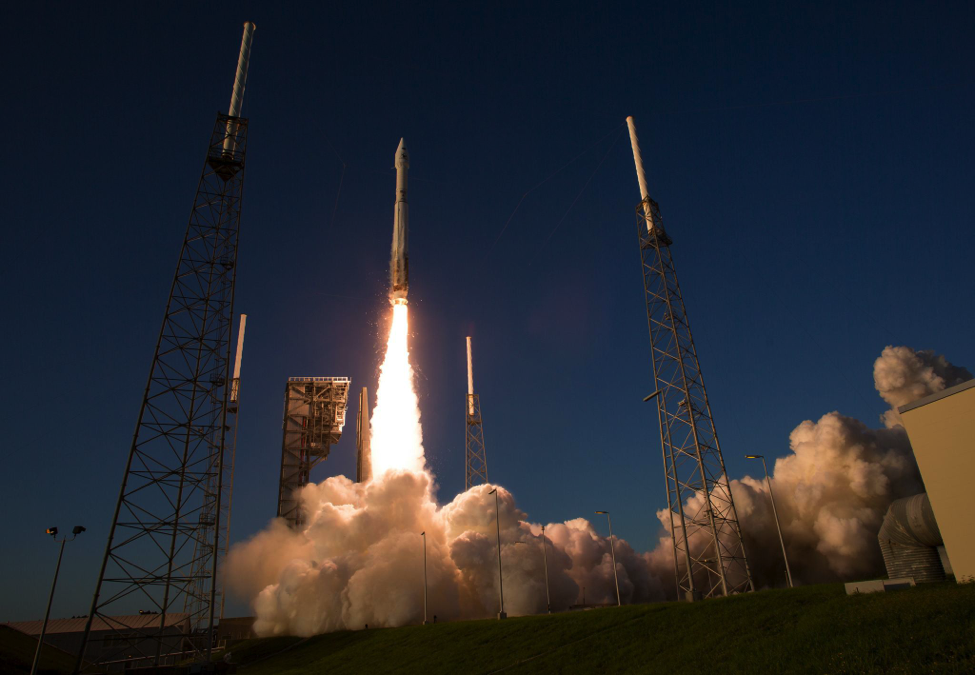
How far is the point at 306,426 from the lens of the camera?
260ft

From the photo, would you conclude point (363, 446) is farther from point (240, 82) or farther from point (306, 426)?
point (240, 82)

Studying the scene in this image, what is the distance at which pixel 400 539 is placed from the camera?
2530 inches

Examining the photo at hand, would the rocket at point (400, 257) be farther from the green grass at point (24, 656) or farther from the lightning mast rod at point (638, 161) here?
the green grass at point (24, 656)

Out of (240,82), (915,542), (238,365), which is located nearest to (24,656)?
(238,365)

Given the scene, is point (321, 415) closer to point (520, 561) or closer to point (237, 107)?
point (520, 561)

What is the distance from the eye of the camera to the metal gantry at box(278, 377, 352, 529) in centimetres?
7756

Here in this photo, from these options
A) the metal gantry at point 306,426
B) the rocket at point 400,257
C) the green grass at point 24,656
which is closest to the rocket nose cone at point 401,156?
the rocket at point 400,257

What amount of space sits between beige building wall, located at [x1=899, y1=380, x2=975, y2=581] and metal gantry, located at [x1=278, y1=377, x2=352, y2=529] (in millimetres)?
65370

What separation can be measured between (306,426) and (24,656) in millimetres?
35088

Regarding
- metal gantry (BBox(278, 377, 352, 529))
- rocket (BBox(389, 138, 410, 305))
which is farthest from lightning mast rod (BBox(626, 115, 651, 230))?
metal gantry (BBox(278, 377, 352, 529))

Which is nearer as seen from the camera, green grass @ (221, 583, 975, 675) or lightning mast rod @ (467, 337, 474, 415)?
green grass @ (221, 583, 975, 675)

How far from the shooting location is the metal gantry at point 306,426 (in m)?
77.6

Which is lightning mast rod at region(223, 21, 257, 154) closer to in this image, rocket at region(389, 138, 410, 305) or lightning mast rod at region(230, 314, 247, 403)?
rocket at region(389, 138, 410, 305)

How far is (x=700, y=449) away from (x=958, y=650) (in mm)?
25682
